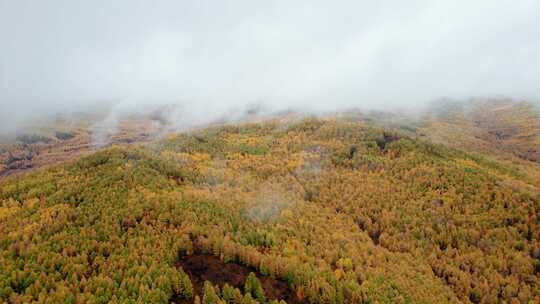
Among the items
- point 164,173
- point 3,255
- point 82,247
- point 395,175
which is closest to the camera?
point 3,255

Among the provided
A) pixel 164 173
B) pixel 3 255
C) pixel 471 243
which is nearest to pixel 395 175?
pixel 471 243

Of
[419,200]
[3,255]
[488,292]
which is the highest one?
[3,255]

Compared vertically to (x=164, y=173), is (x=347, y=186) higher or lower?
lower

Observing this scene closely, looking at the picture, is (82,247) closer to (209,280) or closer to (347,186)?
(209,280)

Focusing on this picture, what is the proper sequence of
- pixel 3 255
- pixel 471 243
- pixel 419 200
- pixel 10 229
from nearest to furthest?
pixel 3 255 < pixel 10 229 < pixel 471 243 < pixel 419 200

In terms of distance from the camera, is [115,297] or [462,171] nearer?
[115,297]

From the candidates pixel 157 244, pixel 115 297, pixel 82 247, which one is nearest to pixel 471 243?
pixel 157 244

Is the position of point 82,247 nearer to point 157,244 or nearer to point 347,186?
point 157,244
